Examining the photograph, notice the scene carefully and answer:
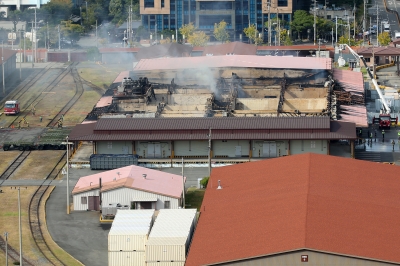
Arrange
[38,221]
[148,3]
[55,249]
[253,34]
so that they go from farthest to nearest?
[148,3], [253,34], [38,221], [55,249]

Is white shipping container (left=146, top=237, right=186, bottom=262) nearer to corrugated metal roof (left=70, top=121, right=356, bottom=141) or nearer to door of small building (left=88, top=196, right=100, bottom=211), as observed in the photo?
door of small building (left=88, top=196, right=100, bottom=211)

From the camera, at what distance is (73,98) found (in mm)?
116750

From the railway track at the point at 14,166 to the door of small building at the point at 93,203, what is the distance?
32.1ft

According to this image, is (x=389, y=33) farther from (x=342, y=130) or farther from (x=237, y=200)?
(x=237, y=200)

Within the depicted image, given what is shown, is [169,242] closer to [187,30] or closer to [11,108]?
[11,108]

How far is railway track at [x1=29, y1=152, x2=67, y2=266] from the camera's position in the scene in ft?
209

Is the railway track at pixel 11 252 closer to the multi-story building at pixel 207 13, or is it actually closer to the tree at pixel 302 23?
the tree at pixel 302 23

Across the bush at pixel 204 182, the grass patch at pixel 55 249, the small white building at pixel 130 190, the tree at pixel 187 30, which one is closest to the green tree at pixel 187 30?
the tree at pixel 187 30

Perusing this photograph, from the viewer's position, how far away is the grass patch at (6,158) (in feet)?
280

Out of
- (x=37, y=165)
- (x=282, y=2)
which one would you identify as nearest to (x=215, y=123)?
(x=37, y=165)

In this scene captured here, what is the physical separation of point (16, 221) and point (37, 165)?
16.2m

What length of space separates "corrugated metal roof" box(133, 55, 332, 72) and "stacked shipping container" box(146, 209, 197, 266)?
48.0 meters

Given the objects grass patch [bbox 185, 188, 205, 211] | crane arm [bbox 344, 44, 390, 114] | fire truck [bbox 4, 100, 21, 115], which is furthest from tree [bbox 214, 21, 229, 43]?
grass patch [bbox 185, 188, 205, 211]

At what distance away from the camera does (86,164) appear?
278 ft
